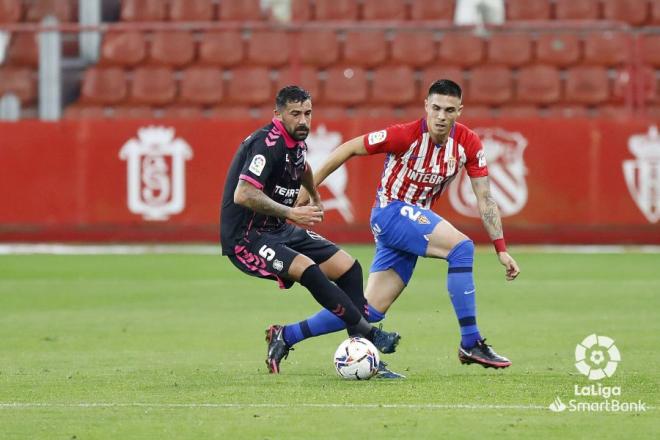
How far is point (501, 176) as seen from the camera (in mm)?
20203

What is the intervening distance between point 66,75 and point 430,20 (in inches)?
240

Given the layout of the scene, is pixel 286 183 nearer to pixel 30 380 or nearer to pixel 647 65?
pixel 30 380

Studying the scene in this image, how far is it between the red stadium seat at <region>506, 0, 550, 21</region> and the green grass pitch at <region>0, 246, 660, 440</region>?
616 cm

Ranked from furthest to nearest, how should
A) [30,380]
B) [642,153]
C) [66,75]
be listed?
[66,75], [642,153], [30,380]

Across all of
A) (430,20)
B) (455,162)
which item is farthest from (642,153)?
(455,162)

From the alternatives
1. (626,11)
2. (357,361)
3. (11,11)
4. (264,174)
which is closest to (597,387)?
(357,361)

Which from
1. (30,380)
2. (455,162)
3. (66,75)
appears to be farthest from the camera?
(66,75)

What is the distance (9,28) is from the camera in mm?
20891

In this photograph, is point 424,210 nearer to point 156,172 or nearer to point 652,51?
point 156,172

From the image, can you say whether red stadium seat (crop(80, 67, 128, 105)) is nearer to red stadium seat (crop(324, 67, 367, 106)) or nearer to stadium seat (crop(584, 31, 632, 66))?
red stadium seat (crop(324, 67, 367, 106))

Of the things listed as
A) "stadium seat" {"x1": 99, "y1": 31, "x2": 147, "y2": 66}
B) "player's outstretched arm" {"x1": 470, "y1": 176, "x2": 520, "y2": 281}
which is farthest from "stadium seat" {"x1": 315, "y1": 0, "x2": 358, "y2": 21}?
"player's outstretched arm" {"x1": 470, "y1": 176, "x2": 520, "y2": 281}

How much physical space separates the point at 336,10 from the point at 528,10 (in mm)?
3207

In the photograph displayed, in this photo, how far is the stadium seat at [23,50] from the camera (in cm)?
2112

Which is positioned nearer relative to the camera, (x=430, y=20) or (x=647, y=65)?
(x=647, y=65)
